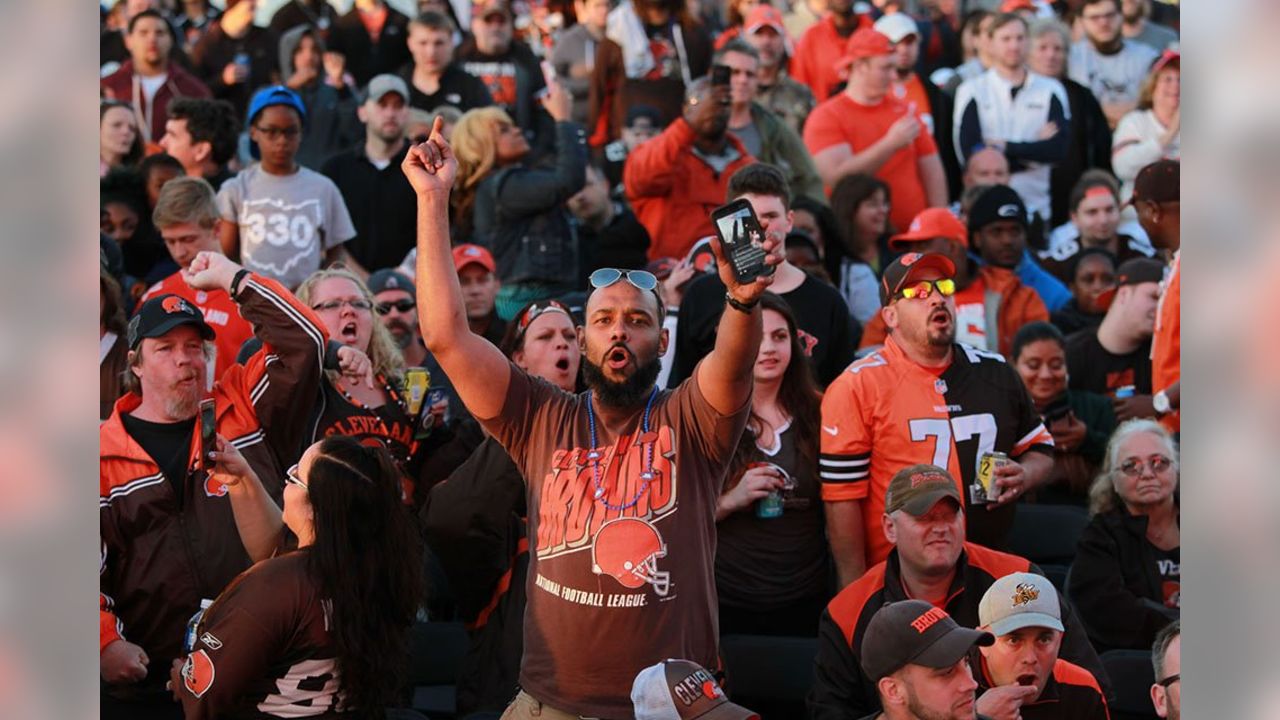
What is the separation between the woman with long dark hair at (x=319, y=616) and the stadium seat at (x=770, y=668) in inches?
49.1

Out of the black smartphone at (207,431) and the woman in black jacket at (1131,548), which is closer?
the black smartphone at (207,431)

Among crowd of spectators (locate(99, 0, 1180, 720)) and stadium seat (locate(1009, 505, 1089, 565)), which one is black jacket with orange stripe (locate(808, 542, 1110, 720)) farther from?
stadium seat (locate(1009, 505, 1089, 565))

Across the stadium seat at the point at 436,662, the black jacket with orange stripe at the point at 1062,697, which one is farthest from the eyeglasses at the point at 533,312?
the black jacket with orange stripe at the point at 1062,697

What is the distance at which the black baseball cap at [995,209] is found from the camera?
8.38m

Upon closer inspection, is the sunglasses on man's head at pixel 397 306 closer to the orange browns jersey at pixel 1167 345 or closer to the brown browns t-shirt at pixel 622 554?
the brown browns t-shirt at pixel 622 554

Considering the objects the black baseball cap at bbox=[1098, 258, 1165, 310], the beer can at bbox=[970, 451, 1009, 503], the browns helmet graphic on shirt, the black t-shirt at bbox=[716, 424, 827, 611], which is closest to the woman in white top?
the black baseball cap at bbox=[1098, 258, 1165, 310]

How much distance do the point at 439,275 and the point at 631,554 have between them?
0.82 metres

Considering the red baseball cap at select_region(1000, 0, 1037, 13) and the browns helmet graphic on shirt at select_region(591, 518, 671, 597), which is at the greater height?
the red baseball cap at select_region(1000, 0, 1037, 13)

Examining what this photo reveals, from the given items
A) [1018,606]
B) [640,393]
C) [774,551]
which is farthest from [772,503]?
[640,393]

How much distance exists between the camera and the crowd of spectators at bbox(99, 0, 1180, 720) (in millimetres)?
4250

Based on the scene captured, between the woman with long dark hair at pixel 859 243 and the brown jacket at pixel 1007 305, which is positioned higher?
the woman with long dark hair at pixel 859 243

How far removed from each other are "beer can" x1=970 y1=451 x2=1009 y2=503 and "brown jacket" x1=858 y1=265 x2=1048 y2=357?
2.11m
